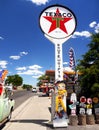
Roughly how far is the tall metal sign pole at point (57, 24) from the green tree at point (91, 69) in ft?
5.74

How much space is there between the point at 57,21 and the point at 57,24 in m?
0.14

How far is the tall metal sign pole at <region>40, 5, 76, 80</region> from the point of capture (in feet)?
48.3

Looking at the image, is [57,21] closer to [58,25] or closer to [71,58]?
[58,25]

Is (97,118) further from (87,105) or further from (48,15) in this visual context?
(48,15)

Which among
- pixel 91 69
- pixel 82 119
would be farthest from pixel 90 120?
pixel 91 69

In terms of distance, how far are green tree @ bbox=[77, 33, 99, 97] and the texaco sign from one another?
1.76 metres

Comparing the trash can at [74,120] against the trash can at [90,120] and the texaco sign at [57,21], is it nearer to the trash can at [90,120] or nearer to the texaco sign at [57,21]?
the trash can at [90,120]

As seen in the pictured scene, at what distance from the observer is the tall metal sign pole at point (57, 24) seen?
14.7 metres

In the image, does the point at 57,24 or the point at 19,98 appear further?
the point at 19,98

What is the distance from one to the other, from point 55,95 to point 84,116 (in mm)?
1596

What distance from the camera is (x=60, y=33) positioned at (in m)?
14.9

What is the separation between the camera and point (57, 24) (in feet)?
48.3

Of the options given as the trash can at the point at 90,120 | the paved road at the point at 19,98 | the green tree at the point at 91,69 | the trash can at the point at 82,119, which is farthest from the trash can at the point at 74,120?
the paved road at the point at 19,98

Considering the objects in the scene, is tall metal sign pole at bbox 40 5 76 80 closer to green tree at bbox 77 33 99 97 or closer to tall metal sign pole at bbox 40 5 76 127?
tall metal sign pole at bbox 40 5 76 127
